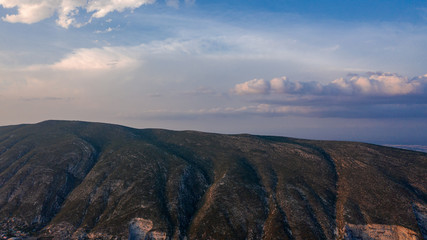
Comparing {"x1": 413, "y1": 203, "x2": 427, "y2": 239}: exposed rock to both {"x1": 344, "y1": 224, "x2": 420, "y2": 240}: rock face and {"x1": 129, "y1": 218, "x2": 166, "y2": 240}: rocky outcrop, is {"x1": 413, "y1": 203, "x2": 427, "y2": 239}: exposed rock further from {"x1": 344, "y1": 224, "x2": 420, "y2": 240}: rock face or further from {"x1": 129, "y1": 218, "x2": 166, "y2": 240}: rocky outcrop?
{"x1": 129, "y1": 218, "x2": 166, "y2": 240}: rocky outcrop

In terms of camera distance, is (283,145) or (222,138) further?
(222,138)

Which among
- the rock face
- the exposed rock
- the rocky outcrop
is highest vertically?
the exposed rock

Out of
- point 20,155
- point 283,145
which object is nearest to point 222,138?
point 283,145

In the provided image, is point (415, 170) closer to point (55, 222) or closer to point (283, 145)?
point (283, 145)

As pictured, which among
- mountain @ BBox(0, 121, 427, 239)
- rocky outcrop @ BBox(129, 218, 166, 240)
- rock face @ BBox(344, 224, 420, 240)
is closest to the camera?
rock face @ BBox(344, 224, 420, 240)

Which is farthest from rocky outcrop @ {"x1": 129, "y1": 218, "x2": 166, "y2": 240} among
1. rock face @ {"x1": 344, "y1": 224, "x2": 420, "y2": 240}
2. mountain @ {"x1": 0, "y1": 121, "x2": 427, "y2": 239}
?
rock face @ {"x1": 344, "y1": 224, "x2": 420, "y2": 240}

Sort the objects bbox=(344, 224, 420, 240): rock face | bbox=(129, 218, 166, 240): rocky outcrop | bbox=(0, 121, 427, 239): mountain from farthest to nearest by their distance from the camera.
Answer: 1. bbox=(0, 121, 427, 239): mountain
2. bbox=(129, 218, 166, 240): rocky outcrop
3. bbox=(344, 224, 420, 240): rock face

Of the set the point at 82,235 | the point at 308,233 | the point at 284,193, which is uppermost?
the point at 284,193

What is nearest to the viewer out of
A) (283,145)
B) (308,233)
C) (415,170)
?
(308,233)

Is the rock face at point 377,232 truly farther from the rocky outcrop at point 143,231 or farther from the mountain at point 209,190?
the rocky outcrop at point 143,231
